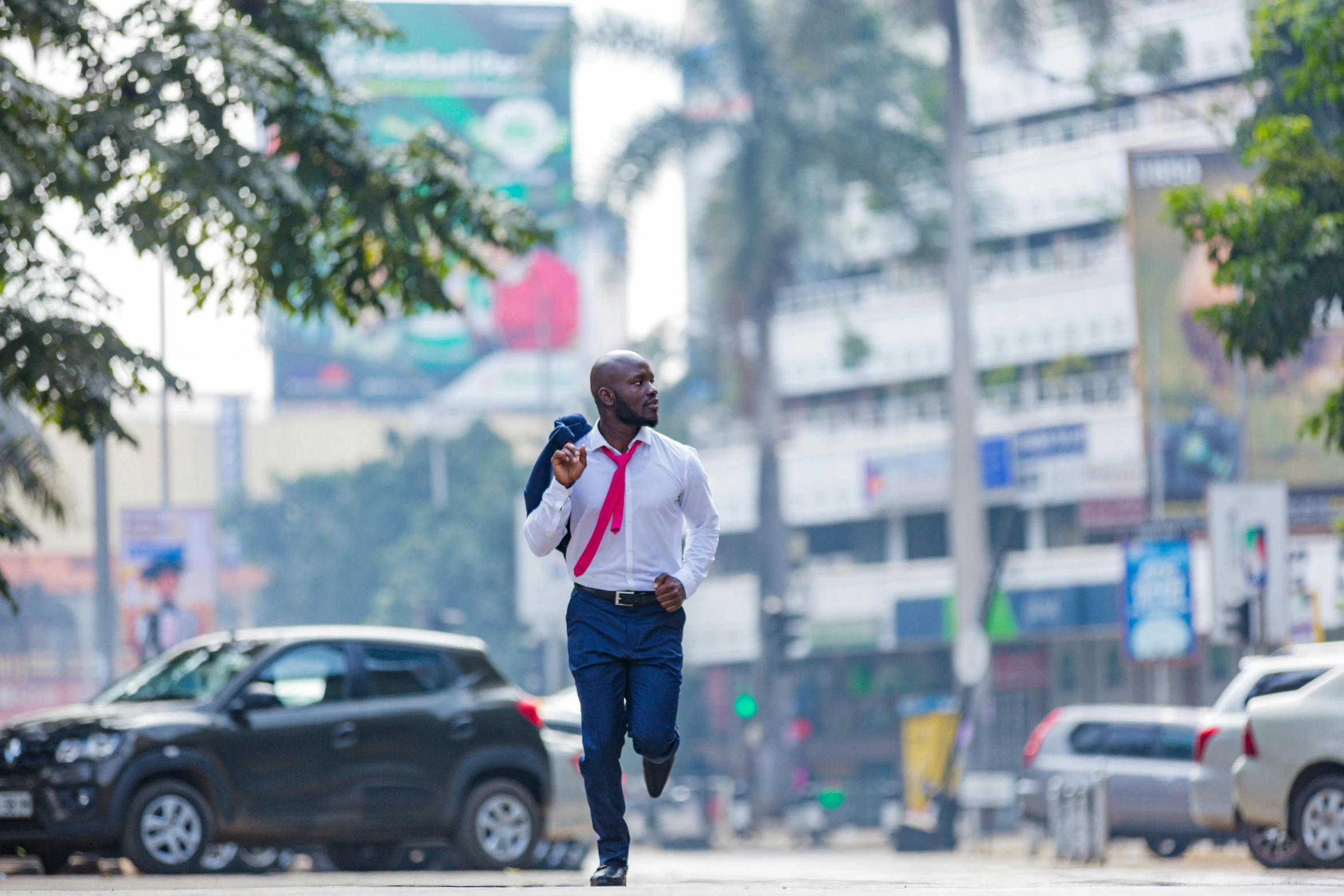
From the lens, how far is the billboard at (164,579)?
33.5m

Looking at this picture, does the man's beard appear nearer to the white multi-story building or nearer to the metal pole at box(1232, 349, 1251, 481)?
the metal pole at box(1232, 349, 1251, 481)

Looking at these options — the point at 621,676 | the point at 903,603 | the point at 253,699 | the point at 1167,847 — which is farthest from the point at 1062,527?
the point at 621,676

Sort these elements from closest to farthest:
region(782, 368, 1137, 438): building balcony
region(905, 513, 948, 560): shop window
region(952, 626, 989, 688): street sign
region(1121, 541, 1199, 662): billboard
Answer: region(1121, 541, 1199, 662): billboard < region(952, 626, 989, 688): street sign < region(782, 368, 1137, 438): building balcony < region(905, 513, 948, 560): shop window

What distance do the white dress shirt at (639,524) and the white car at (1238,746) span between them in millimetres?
8906

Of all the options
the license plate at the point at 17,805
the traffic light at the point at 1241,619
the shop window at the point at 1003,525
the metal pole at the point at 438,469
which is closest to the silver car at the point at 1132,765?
the traffic light at the point at 1241,619

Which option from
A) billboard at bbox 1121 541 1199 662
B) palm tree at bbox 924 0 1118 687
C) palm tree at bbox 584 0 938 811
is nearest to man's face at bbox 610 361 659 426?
billboard at bbox 1121 541 1199 662

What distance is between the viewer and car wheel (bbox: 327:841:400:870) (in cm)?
1578

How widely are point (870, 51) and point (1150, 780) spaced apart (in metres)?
18.2

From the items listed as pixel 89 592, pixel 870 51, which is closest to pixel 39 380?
pixel 870 51

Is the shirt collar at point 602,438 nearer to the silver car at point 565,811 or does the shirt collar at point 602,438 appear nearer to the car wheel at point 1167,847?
the silver car at point 565,811

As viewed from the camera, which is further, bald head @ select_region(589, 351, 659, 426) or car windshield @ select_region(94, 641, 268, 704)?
car windshield @ select_region(94, 641, 268, 704)

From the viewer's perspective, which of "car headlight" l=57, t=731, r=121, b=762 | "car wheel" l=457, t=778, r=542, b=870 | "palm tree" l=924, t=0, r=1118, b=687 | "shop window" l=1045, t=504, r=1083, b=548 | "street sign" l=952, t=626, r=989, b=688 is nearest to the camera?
"car headlight" l=57, t=731, r=121, b=762

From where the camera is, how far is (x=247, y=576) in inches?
3297

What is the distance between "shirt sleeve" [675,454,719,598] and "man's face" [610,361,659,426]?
30 centimetres
